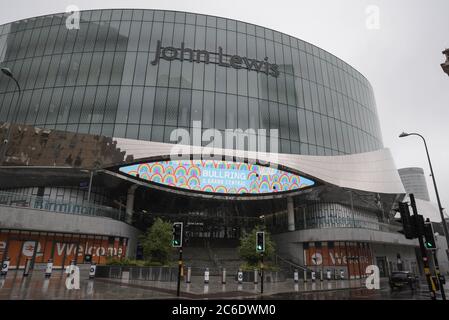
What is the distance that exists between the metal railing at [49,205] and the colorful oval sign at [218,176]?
5.37 m

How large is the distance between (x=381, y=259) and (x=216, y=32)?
43.8 meters

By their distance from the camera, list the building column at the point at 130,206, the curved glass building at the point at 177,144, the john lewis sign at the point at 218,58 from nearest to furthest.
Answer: the curved glass building at the point at 177,144
the building column at the point at 130,206
the john lewis sign at the point at 218,58

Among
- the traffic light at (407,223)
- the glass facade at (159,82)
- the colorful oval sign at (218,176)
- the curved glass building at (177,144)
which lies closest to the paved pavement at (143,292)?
the traffic light at (407,223)

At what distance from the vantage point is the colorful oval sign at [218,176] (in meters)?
36.0

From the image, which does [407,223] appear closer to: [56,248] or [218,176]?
[218,176]

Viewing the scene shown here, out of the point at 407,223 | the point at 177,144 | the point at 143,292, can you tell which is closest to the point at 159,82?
the point at 177,144

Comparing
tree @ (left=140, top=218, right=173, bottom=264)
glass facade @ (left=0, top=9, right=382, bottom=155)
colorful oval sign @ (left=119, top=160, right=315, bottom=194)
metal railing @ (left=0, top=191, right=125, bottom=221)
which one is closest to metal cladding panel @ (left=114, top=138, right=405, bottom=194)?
colorful oval sign @ (left=119, top=160, right=315, bottom=194)

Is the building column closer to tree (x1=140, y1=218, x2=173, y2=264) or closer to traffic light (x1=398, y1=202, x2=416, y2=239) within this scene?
tree (x1=140, y1=218, x2=173, y2=264)

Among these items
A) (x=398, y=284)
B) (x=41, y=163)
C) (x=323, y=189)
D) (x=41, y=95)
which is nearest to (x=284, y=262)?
(x=323, y=189)

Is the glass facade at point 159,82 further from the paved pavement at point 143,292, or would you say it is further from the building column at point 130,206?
the paved pavement at point 143,292

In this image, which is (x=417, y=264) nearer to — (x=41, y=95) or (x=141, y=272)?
(x=141, y=272)

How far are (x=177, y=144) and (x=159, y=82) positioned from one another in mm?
10735

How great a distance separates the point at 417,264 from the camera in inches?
2156

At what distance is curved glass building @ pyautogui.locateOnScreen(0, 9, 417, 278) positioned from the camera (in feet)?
113
